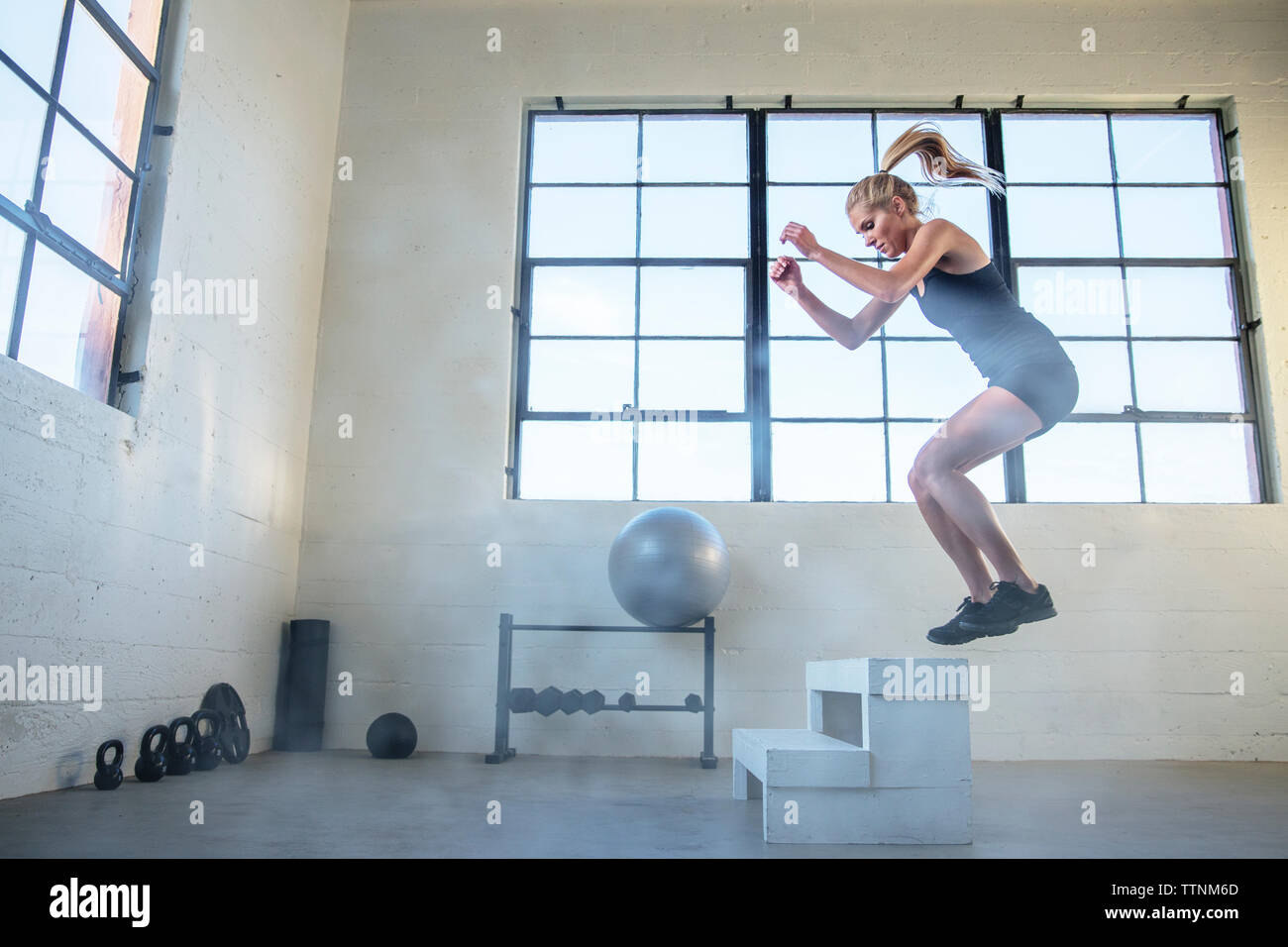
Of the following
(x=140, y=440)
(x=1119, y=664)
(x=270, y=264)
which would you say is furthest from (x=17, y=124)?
(x=1119, y=664)

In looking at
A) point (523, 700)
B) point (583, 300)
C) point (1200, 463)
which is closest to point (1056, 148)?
point (1200, 463)

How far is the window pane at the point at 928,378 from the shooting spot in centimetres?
518

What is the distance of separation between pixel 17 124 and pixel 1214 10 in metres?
6.04

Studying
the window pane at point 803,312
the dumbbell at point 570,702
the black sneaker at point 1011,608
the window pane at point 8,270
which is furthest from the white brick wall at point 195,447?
the black sneaker at point 1011,608

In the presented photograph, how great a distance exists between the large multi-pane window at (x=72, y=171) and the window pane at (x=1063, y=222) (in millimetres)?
4403

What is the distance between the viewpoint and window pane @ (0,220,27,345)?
2939 mm

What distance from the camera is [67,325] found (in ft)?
10.9

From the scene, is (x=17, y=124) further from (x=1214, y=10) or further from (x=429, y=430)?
(x=1214, y=10)

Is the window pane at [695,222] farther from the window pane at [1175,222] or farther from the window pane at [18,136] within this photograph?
the window pane at [18,136]

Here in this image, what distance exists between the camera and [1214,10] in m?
5.49

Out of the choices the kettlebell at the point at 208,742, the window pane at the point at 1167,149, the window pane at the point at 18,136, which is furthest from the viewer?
the window pane at the point at 1167,149

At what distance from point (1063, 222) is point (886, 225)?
320 centimetres

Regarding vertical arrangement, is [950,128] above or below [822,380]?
above

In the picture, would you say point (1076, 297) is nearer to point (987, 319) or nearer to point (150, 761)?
point (987, 319)
